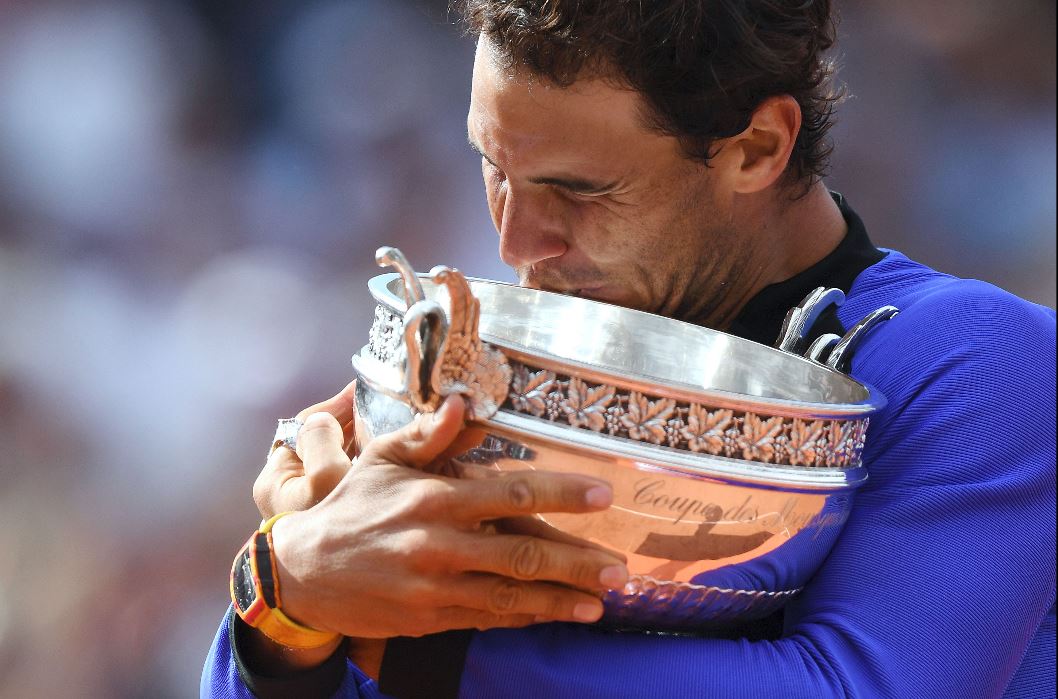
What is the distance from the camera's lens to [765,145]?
1330 mm

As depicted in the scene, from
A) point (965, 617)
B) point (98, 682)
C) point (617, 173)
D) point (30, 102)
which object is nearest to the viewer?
point (965, 617)

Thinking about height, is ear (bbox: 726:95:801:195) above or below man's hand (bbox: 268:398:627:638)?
above

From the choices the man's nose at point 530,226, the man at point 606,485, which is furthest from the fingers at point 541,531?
the man's nose at point 530,226

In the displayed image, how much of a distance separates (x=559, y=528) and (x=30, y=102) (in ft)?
8.53

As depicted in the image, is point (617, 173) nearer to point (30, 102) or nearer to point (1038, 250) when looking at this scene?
point (30, 102)

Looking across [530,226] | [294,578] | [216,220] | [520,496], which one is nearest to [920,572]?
[520,496]

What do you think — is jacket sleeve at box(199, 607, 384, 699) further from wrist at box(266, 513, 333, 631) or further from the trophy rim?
the trophy rim

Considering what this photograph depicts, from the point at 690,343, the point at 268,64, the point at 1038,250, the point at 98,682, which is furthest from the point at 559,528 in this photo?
the point at 1038,250

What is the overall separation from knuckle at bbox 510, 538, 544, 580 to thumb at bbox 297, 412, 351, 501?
0.72ft

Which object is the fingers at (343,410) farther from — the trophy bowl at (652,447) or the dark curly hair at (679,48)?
the dark curly hair at (679,48)

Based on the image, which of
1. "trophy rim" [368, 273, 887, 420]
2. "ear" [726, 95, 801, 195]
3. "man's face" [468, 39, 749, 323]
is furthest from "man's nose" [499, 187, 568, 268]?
"trophy rim" [368, 273, 887, 420]

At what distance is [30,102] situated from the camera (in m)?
2.81

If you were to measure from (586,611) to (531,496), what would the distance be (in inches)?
4.0

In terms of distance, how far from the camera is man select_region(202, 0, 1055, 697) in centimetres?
74
